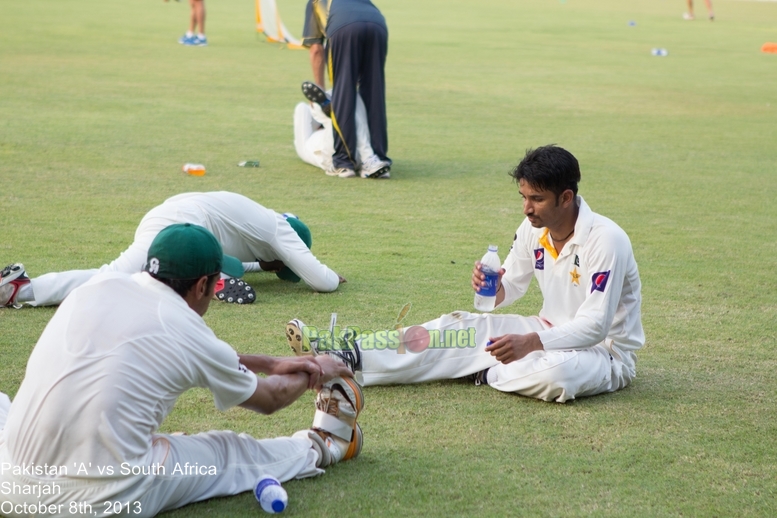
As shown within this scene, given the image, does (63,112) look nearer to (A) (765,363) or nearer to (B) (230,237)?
(B) (230,237)

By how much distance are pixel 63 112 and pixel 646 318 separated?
8897 mm

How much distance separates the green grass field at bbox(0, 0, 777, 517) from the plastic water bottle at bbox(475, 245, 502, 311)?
1.47 feet

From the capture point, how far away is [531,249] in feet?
16.0

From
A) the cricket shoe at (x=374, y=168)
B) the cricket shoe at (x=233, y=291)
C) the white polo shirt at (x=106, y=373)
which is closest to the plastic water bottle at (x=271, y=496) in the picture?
the white polo shirt at (x=106, y=373)

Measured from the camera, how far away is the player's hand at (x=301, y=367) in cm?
361

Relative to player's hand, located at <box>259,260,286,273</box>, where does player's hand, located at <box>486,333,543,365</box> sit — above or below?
above

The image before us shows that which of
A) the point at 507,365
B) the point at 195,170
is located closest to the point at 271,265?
the point at 507,365

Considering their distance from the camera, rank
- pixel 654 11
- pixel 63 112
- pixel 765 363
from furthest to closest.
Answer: pixel 654 11, pixel 63 112, pixel 765 363

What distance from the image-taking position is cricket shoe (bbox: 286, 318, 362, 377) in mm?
4613

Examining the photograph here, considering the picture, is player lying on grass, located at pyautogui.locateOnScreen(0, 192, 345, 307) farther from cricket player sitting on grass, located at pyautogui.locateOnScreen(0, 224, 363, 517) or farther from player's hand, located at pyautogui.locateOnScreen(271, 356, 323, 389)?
cricket player sitting on grass, located at pyautogui.locateOnScreen(0, 224, 363, 517)

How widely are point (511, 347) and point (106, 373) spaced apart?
185 cm

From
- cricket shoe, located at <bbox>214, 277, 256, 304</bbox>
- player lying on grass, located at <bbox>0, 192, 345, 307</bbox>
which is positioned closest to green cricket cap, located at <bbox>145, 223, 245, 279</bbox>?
player lying on grass, located at <bbox>0, 192, 345, 307</bbox>

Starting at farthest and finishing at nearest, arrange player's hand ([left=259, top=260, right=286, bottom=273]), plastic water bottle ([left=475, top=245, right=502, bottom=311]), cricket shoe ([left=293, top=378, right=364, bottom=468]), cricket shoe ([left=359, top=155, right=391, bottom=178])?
cricket shoe ([left=359, top=155, right=391, bottom=178]), player's hand ([left=259, top=260, right=286, bottom=273]), plastic water bottle ([left=475, top=245, right=502, bottom=311]), cricket shoe ([left=293, top=378, right=364, bottom=468])

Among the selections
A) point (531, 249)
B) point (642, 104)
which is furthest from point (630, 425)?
point (642, 104)
